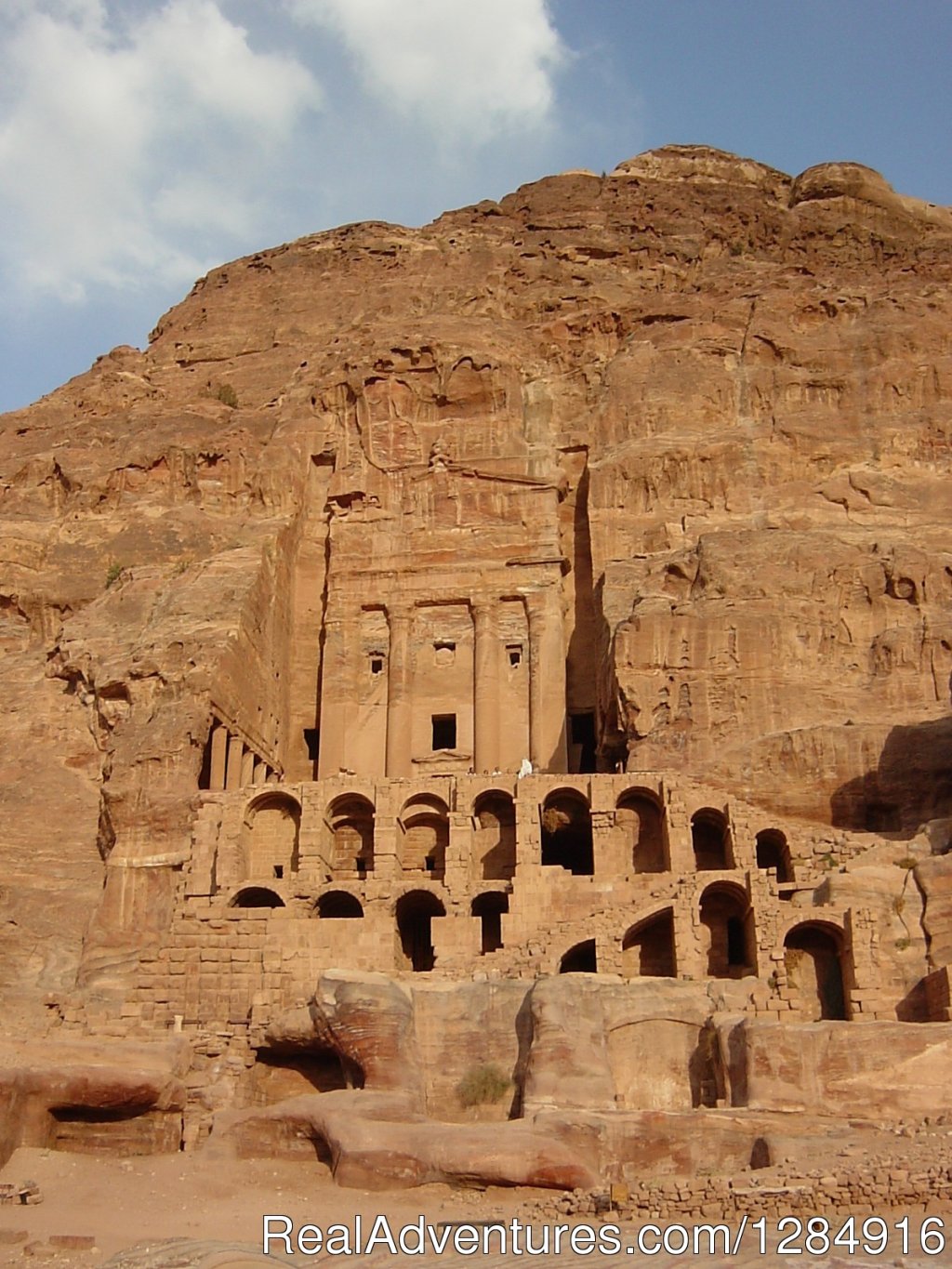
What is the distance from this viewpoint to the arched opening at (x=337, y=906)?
112 ft

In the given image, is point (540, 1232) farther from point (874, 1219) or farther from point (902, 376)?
point (902, 376)

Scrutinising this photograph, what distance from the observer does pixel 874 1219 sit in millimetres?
19234

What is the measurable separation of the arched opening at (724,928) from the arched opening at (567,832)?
3.63m

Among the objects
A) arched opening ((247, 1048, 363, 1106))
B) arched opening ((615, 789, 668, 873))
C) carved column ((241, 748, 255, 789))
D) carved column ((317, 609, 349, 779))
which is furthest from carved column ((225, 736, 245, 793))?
arched opening ((615, 789, 668, 873))

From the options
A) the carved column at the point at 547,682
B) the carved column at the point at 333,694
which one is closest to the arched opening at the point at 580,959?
the carved column at the point at 547,682

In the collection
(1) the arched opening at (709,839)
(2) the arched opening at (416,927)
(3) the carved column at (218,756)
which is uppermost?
(3) the carved column at (218,756)

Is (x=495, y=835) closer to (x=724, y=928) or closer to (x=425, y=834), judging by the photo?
(x=425, y=834)

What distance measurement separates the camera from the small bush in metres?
26.4

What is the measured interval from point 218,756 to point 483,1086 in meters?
14.7

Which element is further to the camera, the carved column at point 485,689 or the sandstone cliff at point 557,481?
the carved column at point 485,689

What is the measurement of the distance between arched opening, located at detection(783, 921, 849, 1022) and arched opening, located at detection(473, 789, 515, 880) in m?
8.03

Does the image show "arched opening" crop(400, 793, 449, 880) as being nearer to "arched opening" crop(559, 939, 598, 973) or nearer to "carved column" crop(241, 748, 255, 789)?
"carved column" crop(241, 748, 255, 789)

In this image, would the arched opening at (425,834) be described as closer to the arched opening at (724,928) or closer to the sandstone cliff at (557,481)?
the sandstone cliff at (557,481)

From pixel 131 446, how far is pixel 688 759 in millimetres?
24220
